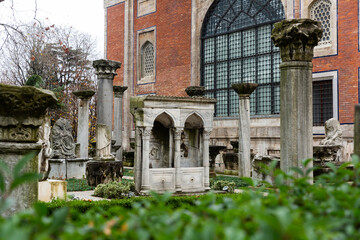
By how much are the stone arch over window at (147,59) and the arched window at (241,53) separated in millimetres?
4553

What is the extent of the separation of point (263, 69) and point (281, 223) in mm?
19407

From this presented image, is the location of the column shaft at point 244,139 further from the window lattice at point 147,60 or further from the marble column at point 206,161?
the window lattice at point 147,60

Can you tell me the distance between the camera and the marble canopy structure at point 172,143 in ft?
34.5

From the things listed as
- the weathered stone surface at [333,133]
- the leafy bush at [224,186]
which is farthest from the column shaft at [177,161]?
the weathered stone surface at [333,133]

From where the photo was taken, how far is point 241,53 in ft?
69.7

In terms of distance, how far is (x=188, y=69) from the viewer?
76.7 ft

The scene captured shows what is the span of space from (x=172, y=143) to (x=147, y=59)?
16.0 m

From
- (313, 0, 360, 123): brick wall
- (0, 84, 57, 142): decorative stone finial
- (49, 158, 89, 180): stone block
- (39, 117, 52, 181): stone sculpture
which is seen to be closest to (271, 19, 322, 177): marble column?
(0, 84, 57, 142): decorative stone finial

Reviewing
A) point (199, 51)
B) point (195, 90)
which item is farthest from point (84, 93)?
point (199, 51)

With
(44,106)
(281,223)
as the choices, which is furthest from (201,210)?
(44,106)

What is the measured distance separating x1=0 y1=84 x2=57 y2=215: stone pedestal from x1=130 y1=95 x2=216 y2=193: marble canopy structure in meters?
5.09

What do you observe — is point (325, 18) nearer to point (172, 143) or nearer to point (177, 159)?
point (172, 143)

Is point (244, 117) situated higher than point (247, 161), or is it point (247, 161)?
point (244, 117)

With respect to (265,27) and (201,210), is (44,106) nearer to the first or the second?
(201,210)
